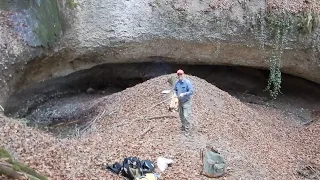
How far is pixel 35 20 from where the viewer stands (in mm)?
11797

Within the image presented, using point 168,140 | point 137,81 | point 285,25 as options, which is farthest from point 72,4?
point 285,25

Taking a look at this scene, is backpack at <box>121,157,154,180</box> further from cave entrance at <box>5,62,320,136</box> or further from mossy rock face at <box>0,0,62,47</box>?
cave entrance at <box>5,62,320,136</box>

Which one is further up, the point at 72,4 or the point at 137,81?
the point at 72,4

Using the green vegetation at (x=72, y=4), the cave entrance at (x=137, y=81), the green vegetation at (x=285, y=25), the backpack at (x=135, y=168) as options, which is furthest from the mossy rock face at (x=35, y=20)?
the green vegetation at (x=285, y=25)

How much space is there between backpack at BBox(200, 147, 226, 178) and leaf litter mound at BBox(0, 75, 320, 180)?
0.17 metres

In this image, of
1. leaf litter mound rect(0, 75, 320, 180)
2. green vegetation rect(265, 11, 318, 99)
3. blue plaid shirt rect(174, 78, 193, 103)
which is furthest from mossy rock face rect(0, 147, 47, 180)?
green vegetation rect(265, 11, 318, 99)

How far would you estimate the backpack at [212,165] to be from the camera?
7938mm

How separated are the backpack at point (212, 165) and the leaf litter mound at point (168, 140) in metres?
0.17

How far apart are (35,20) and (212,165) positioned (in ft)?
21.3

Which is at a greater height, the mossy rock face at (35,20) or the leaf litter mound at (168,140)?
the mossy rock face at (35,20)

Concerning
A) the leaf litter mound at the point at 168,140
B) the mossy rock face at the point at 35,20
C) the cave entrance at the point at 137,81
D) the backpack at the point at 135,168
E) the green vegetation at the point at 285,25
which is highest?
the mossy rock face at the point at 35,20

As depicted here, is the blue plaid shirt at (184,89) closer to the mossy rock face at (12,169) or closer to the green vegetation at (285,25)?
the mossy rock face at (12,169)

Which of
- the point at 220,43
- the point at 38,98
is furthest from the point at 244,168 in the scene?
the point at 38,98

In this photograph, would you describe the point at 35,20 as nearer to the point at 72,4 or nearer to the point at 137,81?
the point at 72,4
